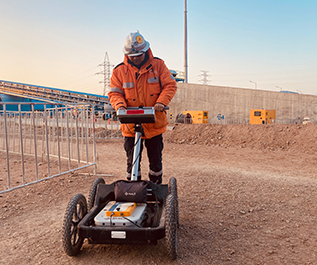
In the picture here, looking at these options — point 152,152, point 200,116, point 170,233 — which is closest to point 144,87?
point 152,152

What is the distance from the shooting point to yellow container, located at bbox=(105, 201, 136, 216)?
2.43 metres

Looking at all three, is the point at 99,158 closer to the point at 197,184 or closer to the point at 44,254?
the point at 197,184

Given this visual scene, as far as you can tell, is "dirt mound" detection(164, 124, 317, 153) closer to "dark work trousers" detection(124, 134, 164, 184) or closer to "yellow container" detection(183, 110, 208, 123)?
"dark work trousers" detection(124, 134, 164, 184)

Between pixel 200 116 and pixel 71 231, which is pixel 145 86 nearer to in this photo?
pixel 71 231

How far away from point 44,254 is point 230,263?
1865mm

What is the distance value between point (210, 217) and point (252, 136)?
34.3 ft

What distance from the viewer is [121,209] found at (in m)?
2.49

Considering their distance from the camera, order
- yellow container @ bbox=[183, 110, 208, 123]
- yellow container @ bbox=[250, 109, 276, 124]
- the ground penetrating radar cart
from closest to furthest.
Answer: the ground penetrating radar cart, yellow container @ bbox=[250, 109, 276, 124], yellow container @ bbox=[183, 110, 208, 123]

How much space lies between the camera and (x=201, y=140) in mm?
13930

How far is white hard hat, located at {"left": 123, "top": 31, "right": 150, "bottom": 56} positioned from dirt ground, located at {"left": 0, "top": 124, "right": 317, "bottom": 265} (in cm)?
225

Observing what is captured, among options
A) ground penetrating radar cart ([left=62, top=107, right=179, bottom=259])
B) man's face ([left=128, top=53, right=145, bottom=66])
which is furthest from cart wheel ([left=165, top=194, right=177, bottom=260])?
man's face ([left=128, top=53, right=145, bottom=66])

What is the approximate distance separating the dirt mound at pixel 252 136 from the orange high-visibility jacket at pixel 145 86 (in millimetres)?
9351

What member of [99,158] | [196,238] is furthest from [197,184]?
[99,158]

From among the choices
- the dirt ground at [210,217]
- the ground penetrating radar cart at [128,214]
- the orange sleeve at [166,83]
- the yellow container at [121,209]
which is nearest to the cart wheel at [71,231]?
the ground penetrating radar cart at [128,214]
